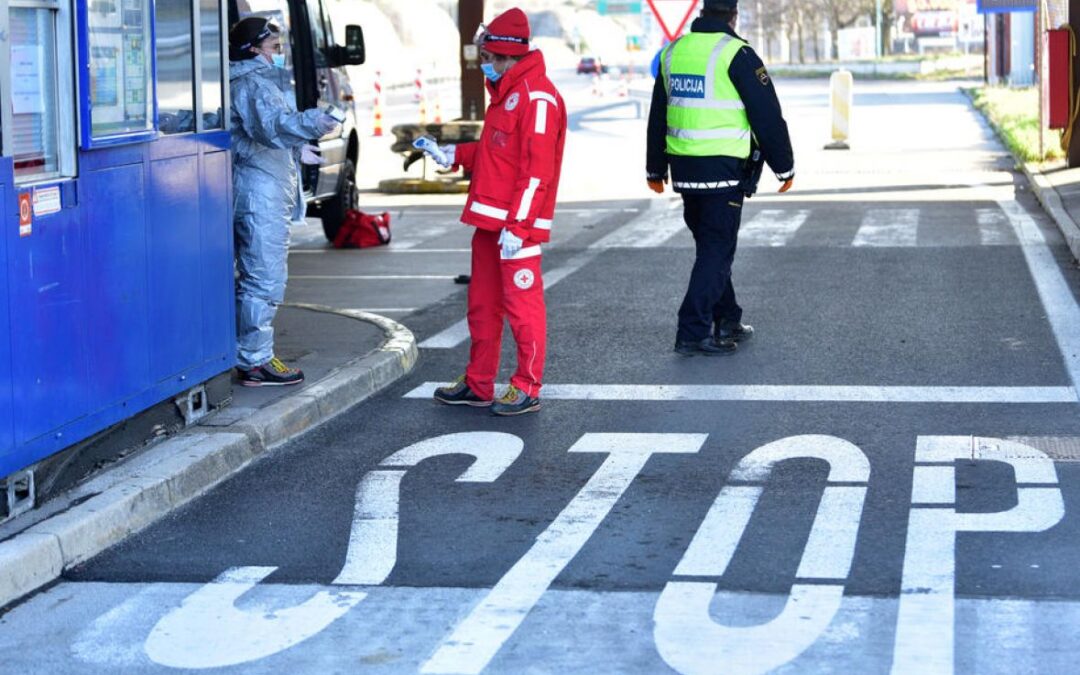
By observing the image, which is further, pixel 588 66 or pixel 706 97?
pixel 588 66

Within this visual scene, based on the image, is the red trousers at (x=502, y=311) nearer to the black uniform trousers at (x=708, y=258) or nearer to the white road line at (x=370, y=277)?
the black uniform trousers at (x=708, y=258)

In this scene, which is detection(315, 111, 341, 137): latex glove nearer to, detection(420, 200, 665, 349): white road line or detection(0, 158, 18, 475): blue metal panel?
detection(0, 158, 18, 475): blue metal panel

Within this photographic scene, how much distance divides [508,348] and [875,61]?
76.0 meters

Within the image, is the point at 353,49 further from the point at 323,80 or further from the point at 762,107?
the point at 762,107

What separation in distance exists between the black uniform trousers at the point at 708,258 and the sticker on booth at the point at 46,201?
176 inches

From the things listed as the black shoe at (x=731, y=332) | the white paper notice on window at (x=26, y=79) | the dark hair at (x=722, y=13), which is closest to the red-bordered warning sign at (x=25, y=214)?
the white paper notice on window at (x=26, y=79)

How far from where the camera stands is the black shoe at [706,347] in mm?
9883

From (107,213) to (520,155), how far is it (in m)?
2.19

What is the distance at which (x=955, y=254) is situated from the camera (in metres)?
14.1

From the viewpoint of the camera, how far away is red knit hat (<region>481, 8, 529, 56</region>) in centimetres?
809

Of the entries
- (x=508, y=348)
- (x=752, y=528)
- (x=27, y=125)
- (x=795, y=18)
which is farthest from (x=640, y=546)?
(x=795, y=18)

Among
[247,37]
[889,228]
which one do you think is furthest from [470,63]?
[247,37]

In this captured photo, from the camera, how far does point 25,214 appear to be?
19.6 feet

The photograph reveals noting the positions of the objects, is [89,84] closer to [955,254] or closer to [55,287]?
[55,287]
